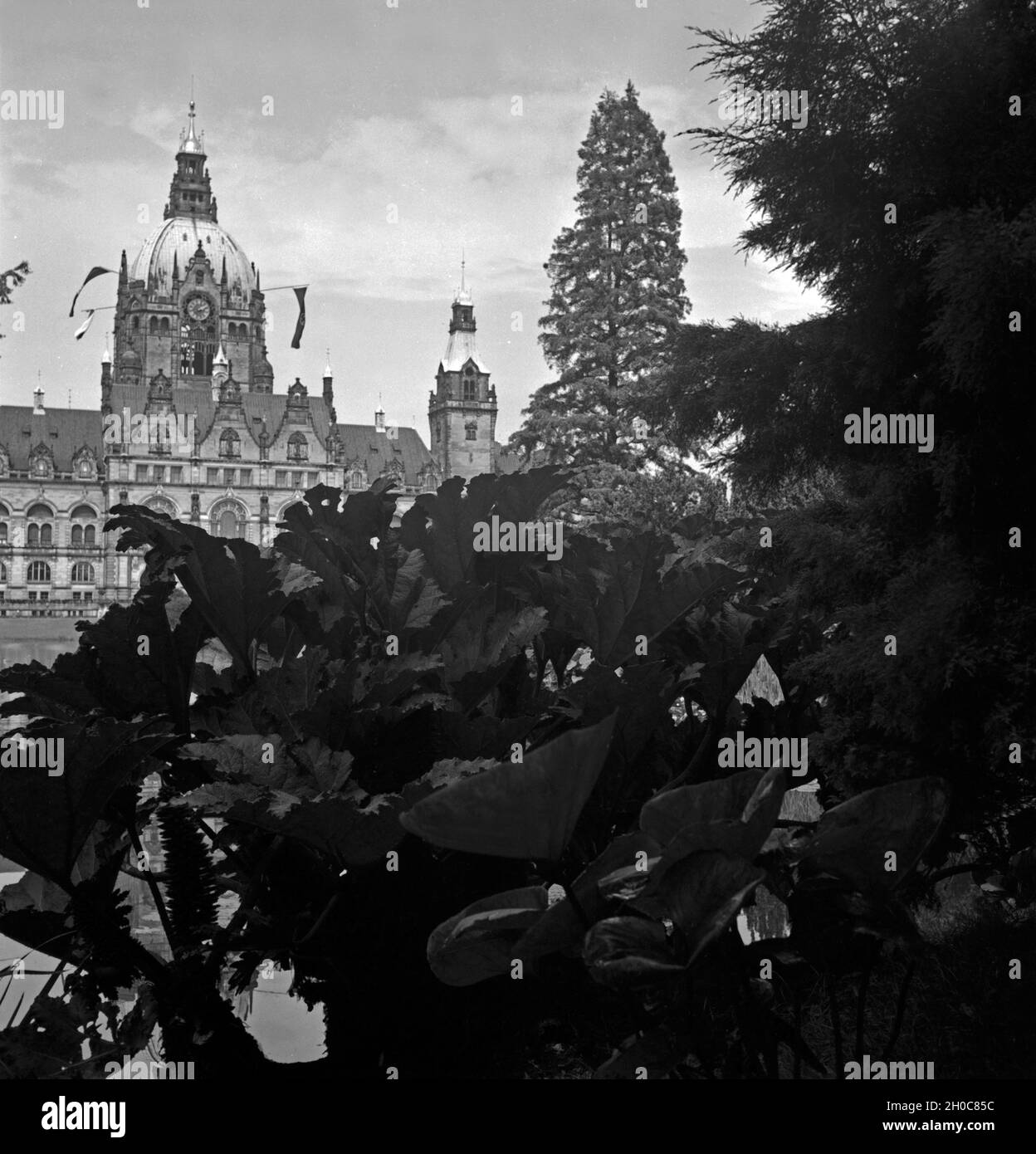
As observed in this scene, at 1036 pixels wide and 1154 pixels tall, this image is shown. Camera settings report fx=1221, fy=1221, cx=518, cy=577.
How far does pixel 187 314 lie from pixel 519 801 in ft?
206

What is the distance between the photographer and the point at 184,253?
208 feet

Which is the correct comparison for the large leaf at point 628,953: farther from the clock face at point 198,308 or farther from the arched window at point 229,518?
the clock face at point 198,308

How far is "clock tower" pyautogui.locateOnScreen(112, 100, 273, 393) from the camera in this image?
5853 centimetres

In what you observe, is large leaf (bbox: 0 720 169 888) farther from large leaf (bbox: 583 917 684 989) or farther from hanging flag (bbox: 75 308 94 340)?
hanging flag (bbox: 75 308 94 340)

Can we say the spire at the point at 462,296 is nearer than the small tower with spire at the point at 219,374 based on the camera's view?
Yes

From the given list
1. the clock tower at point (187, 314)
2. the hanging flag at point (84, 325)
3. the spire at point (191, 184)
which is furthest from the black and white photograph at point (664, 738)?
the spire at point (191, 184)

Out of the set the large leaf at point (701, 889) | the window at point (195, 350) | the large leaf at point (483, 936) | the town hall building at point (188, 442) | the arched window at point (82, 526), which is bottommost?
the large leaf at point (483, 936)

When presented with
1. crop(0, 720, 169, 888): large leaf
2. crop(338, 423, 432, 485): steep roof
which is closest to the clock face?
crop(338, 423, 432, 485): steep roof

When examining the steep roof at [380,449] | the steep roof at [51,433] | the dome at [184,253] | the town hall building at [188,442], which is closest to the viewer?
the town hall building at [188,442]

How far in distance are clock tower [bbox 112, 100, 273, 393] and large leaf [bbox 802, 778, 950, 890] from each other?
57.9 metres

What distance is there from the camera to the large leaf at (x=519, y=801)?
0.89 metres

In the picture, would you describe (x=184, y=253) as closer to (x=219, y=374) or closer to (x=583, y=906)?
(x=219, y=374)

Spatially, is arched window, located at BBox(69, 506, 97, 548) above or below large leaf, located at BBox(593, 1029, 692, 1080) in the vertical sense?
above

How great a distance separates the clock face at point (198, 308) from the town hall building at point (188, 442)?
6 cm
